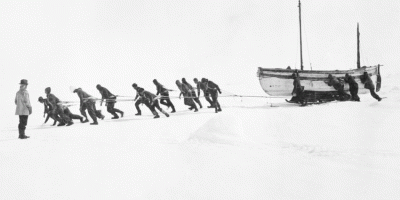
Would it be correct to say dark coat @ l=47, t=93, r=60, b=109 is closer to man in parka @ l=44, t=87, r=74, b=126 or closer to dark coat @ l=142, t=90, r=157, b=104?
man in parka @ l=44, t=87, r=74, b=126

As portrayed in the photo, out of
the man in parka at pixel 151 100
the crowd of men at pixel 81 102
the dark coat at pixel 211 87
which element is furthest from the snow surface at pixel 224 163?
the dark coat at pixel 211 87

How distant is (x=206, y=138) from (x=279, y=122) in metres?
2.00

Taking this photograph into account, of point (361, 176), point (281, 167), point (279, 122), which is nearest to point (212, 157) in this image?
point (281, 167)

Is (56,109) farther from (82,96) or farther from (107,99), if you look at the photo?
Answer: (107,99)

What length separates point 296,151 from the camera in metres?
5.46

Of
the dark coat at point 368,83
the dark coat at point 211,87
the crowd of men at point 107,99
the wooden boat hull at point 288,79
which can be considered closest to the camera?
the crowd of men at point 107,99

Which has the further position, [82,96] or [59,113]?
[82,96]

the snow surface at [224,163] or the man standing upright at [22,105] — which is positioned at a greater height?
the man standing upright at [22,105]

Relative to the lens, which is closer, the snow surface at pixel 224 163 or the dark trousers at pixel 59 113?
the snow surface at pixel 224 163

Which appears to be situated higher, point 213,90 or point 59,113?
point 213,90

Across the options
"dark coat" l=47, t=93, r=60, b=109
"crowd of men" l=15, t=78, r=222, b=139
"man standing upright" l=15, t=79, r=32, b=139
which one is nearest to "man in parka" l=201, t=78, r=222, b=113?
"crowd of men" l=15, t=78, r=222, b=139

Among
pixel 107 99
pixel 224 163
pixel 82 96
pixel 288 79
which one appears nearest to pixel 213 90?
pixel 107 99

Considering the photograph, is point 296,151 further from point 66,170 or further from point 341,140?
point 66,170

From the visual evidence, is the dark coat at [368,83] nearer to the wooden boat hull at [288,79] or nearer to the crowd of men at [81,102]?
the wooden boat hull at [288,79]
